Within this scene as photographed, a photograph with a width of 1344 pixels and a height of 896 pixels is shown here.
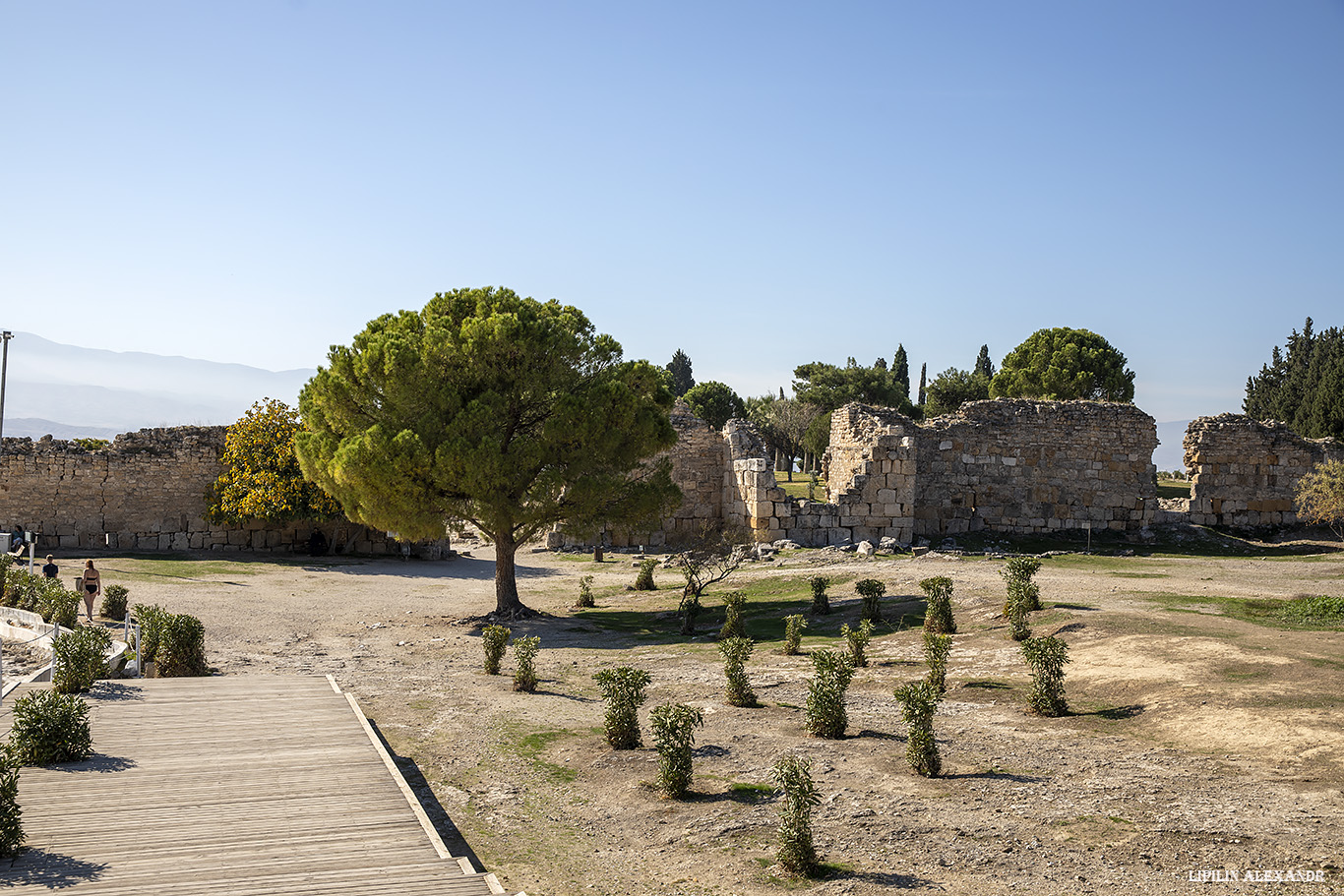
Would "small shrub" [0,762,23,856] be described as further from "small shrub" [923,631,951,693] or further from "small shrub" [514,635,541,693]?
"small shrub" [923,631,951,693]

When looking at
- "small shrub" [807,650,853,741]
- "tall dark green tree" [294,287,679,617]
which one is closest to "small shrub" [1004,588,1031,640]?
"small shrub" [807,650,853,741]

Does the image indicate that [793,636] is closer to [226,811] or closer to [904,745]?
[904,745]

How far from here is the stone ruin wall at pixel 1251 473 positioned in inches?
1132

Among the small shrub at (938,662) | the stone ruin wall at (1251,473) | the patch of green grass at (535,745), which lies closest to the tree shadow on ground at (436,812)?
the patch of green grass at (535,745)

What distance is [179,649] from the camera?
525 inches

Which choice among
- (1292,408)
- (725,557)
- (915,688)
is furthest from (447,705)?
(1292,408)

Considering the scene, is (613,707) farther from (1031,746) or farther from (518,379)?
(518,379)

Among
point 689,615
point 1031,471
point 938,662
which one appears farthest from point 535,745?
point 1031,471

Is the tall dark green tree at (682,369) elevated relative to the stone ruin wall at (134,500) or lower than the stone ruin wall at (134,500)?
elevated

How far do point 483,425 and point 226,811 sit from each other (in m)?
11.5

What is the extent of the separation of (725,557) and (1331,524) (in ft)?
58.5

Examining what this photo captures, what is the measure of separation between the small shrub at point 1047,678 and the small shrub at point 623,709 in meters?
4.36

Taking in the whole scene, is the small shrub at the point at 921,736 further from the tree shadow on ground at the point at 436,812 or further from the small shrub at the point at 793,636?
the small shrub at the point at 793,636

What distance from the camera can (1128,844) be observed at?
704cm
